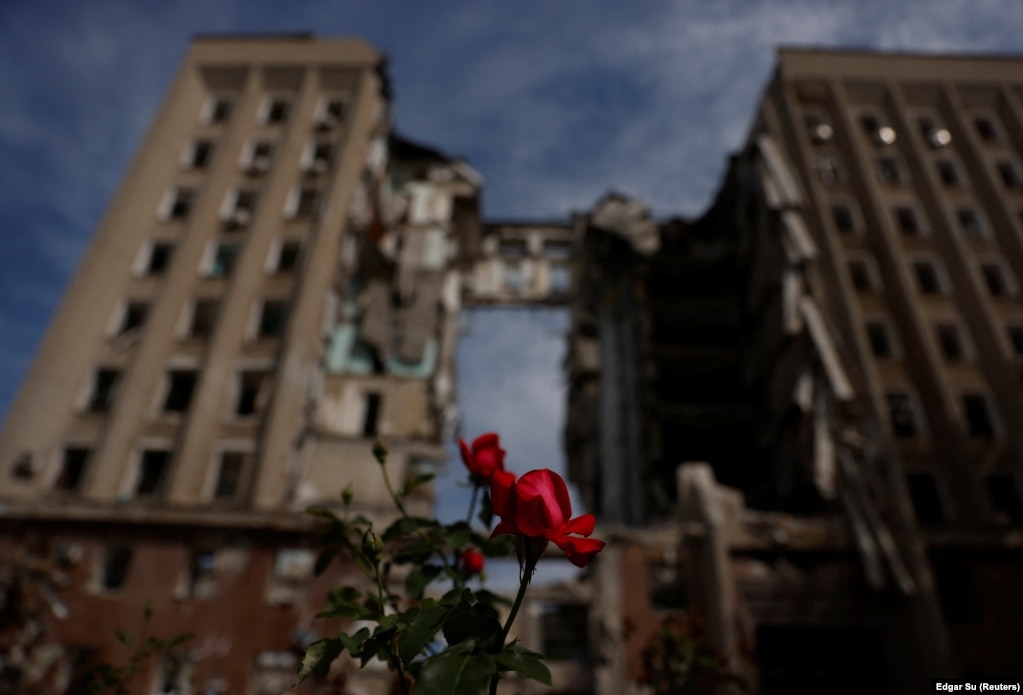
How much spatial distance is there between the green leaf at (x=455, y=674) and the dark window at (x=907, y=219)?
28291mm

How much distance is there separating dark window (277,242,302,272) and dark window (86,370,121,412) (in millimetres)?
6734

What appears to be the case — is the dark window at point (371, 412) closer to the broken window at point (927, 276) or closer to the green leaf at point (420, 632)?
the broken window at point (927, 276)

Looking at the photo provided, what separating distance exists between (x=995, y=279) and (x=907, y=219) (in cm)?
390

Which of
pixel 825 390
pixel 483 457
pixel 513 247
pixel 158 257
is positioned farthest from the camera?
pixel 513 247

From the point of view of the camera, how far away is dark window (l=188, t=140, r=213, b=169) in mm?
26062

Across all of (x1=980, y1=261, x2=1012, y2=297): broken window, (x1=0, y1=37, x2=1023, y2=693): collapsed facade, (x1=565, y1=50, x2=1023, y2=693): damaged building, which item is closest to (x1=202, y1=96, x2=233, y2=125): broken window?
(x1=0, y1=37, x2=1023, y2=693): collapsed facade

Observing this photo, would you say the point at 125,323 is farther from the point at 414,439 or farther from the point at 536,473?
the point at 536,473

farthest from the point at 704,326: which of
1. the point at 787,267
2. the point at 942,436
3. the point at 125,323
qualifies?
the point at 125,323

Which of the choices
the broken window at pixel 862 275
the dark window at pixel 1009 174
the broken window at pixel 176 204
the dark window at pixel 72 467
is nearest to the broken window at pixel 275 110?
the broken window at pixel 176 204

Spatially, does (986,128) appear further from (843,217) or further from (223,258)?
(223,258)

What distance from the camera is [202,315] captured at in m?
22.3

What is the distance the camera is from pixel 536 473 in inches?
66.7

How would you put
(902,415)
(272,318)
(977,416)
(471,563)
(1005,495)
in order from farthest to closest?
(272,318) → (977,416) → (902,415) → (1005,495) → (471,563)

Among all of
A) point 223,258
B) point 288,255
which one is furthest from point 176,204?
point 288,255
